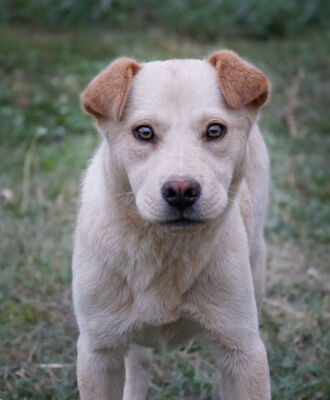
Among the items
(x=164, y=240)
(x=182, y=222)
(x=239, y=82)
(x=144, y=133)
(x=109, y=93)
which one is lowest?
(x=164, y=240)

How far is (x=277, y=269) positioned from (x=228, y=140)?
2.69 m

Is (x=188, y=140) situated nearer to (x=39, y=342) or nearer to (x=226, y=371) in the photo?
(x=226, y=371)

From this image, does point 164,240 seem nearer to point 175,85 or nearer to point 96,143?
point 175,85

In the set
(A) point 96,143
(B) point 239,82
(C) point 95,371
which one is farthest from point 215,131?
(A) point 96,143

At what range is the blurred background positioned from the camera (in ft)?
15.1

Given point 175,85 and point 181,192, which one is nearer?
point 181,192

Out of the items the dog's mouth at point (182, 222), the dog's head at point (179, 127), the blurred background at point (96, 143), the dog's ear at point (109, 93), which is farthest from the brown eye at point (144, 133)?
the blurred background at point (96, 143)

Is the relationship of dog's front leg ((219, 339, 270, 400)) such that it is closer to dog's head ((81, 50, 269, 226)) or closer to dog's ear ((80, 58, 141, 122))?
dog's head ((81, 50, 269, 226))

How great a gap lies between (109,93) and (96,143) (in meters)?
4.34

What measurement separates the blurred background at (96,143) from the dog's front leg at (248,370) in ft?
2.65

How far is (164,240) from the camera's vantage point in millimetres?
3453

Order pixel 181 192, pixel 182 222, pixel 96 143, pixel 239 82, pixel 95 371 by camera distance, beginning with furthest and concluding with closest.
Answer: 1. pixel 96 143
2. pixel 95 371
3. pixel 239 82
4. pixel 182 222
5. pixel 181 192

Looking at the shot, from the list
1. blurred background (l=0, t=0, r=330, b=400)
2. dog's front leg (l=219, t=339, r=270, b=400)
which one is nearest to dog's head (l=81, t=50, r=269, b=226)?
dog's front leg (l=219, t=339, r=270, b=400)

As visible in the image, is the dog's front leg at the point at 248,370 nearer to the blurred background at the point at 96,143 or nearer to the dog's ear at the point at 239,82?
the blurred background at the point at 96,143
